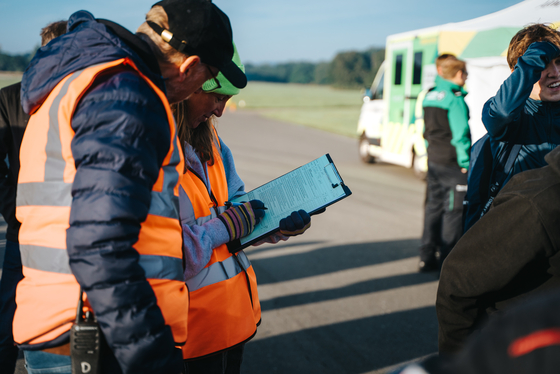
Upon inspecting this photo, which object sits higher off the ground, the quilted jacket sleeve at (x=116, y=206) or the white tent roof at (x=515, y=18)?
the white tent roof at (x=515, y=18)

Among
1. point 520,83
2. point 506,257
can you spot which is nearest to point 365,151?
point 520,83

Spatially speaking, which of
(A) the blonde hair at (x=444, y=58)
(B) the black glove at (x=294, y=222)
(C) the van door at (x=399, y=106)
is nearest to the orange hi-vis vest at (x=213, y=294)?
(B) the black glove at (x=294, y=222)

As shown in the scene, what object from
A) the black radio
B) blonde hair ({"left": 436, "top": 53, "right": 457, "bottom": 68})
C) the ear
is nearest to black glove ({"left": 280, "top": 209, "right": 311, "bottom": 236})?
the ear

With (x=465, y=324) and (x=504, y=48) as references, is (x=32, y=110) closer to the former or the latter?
(x=465, y=324)

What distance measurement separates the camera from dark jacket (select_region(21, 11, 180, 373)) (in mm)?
1091

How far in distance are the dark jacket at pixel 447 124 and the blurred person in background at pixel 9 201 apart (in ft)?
12.5

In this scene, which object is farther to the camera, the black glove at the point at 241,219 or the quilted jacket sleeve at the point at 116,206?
the black glove at the point at 241,219

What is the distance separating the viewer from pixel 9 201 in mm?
2178

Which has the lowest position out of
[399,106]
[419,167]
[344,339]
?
[419,167]

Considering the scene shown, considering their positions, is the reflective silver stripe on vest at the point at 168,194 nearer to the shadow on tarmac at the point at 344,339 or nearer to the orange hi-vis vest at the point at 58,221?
the orange hi-vis vest at the point at 58,221

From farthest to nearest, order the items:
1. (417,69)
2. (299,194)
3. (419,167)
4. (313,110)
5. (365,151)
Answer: (313,110), (365,151), (417,69), (419,167), (299,194)

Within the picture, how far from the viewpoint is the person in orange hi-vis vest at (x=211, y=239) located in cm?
167

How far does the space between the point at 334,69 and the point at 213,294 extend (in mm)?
82878

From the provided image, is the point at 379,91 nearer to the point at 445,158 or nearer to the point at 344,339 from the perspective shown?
the point at 445,158
